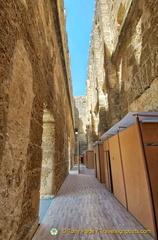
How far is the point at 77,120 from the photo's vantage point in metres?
20.0

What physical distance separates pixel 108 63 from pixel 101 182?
5.38 metres

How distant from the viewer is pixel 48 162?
115 inches

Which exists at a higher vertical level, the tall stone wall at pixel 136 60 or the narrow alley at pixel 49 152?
the tall stone wall at pixel 136 60

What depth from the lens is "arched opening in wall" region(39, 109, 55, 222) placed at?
2746 millimetres

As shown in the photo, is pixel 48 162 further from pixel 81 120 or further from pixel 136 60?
pixel 81 120

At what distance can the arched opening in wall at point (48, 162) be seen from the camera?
9.01 ft

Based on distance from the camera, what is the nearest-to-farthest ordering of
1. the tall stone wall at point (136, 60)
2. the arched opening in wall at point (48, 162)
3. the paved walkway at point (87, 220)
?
the paved walkway at point (87, 220) → the tall stone wall at point (136, 60) → the arched opening in wall at point (48, 162)

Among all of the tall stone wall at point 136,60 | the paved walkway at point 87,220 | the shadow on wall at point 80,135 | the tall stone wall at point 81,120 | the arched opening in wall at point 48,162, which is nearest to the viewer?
the paved walkway at point 87,220

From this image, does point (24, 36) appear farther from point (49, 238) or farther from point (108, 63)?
point (108, 63)

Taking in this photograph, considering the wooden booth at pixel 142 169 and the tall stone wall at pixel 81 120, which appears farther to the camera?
the tall stone wall at pixel 81 120

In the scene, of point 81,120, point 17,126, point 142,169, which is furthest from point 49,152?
point 81,120

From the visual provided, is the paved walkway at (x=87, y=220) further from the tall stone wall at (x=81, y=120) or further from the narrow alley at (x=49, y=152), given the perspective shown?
the tall stone wall at (x=81, y=120)

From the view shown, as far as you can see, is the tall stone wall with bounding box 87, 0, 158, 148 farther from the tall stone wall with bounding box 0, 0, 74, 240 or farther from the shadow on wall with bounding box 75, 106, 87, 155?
the shadow on wall with bounding box 75, 106, 87, 155

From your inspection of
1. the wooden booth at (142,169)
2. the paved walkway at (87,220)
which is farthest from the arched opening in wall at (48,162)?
the wooden booth at (142,169)
